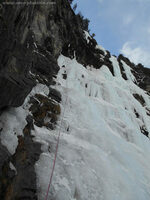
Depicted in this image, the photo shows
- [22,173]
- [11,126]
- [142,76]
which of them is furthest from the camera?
[142,76]

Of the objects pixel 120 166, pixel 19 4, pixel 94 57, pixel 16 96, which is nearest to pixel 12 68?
pixel 16 96

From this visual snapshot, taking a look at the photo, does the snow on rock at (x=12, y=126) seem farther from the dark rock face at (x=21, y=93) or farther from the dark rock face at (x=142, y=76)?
the dark rock face at (x=142, y=76)

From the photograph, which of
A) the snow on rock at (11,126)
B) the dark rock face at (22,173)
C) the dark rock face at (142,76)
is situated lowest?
the dark rock face at (22,173)

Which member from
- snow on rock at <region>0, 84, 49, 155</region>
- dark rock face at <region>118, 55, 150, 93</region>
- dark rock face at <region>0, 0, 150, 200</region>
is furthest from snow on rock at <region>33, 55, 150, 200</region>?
dark rock face at <region>118, 55, 150, 93</region>

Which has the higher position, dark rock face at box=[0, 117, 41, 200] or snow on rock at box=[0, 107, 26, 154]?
snow on rock at box=[0, 107, 26, 154]

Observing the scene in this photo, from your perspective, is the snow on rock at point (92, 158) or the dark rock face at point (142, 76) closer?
the snow on rock at point (92, 158)

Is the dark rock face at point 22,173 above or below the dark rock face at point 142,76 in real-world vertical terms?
below

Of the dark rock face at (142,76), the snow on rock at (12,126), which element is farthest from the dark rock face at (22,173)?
the dark rock face at (142,76)

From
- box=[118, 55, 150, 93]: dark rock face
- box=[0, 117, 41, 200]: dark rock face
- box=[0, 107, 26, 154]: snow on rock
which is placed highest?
box=[118, 55, 150, 93]: dark rock face

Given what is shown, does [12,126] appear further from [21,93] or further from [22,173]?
[22,173]

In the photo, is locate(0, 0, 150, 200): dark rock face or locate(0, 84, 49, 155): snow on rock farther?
locate(0, 84, 49, 155): snow on rock

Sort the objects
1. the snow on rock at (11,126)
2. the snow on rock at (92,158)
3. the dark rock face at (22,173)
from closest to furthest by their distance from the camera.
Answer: the dark rock face at (22,173), the snow on rock at (11,126), the snow on rock at (92,158)

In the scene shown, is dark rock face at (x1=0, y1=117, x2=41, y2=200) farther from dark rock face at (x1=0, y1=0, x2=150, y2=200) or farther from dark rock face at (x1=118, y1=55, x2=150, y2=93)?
dark rock face at (x1=118, y1=55, x2=150, y2=93)

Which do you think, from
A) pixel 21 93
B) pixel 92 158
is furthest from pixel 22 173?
pixel 92 158
